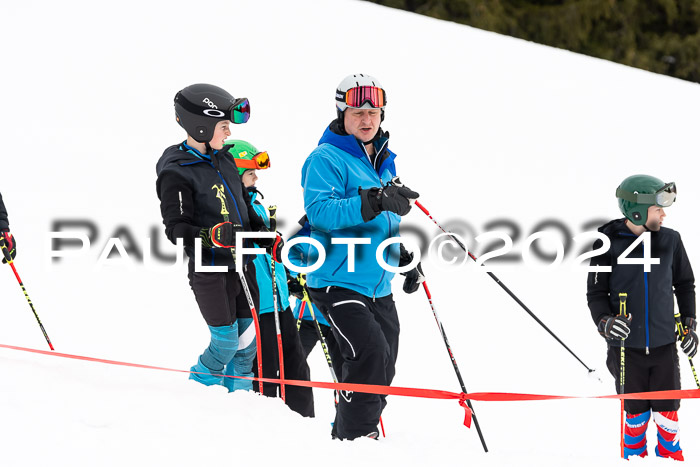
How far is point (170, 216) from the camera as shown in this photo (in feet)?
13.5

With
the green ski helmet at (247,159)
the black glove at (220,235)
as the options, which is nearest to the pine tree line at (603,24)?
the green ski helmet at (247,159)

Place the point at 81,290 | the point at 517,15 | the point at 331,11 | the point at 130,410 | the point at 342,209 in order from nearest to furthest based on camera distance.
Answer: the point at 130,410
the point at 342,209
the point at 81,290
the point at 331,11
the point at 517,15

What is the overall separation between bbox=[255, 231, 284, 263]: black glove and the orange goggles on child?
0.68 metres

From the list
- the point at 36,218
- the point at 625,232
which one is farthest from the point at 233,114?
the point at 36,218

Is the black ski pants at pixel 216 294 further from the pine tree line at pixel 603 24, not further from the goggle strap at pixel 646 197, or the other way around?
the pine tree line at pixel 603 24

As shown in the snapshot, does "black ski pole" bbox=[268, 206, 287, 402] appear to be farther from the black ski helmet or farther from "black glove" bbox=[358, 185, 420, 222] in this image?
"black glove" bbox=[358, 185, 420, 222]

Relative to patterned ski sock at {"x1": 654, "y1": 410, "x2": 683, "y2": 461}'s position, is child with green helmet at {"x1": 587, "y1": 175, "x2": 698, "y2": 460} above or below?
above

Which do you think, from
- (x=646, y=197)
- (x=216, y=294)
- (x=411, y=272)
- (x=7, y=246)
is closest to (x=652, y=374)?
(x=646, y=197)

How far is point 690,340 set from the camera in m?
4.50

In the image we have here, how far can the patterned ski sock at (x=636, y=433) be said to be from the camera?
179 inches

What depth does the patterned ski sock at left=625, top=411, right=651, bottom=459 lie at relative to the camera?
14.9ft

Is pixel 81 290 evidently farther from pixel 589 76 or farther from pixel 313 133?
pixel 589 76

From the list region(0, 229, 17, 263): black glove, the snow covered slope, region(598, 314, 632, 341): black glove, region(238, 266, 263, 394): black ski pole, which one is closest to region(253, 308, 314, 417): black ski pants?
region(238, 266, 263, 394): black ski pole

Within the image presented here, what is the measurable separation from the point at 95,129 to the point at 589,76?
25.8 feet
